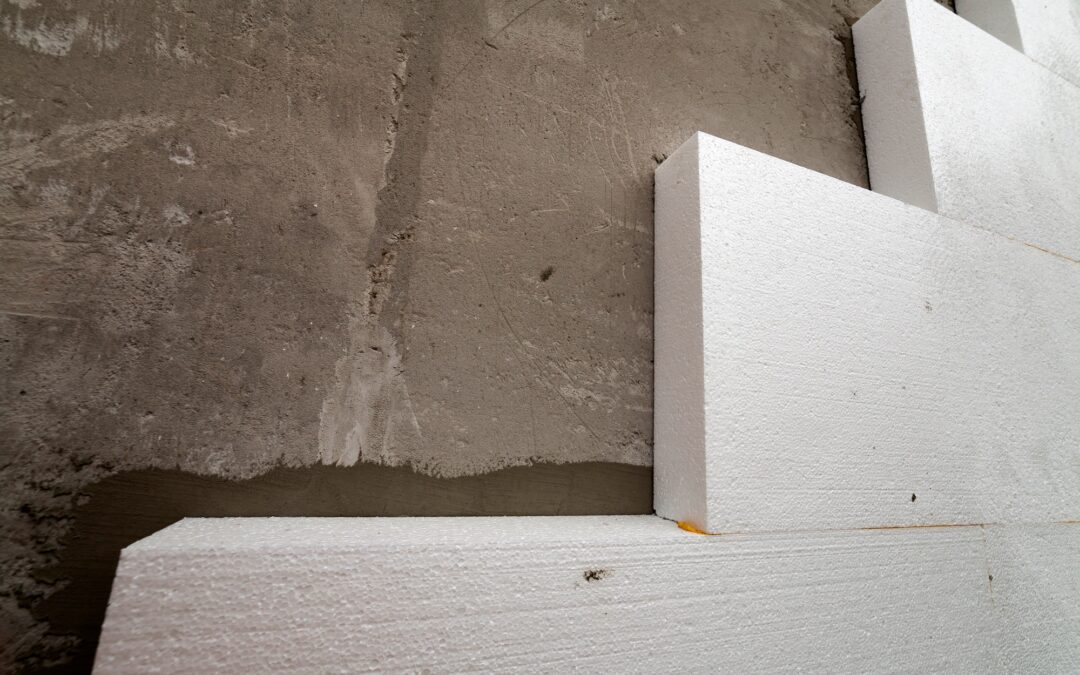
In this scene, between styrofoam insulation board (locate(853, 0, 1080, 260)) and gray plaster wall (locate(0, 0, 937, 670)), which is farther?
styrofoam insulation board (locate(853, 0, 1080, 260))

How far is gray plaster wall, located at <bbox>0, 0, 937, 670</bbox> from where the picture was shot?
0.86 meters

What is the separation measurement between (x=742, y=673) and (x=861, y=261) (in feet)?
3.24

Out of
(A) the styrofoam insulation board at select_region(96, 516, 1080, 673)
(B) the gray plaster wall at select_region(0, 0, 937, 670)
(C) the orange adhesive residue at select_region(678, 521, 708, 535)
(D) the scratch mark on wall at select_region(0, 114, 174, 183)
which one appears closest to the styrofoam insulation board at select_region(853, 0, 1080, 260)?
(B) the gray plaster wall at select_region(0, 0, 937, 670)

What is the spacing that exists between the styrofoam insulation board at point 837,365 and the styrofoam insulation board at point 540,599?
0.31 ft

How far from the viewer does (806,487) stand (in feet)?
3.61

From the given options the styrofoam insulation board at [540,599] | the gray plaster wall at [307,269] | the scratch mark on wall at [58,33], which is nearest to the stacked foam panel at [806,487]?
the styrofoam insulation board at [540,599]

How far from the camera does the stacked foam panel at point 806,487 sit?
775 mm

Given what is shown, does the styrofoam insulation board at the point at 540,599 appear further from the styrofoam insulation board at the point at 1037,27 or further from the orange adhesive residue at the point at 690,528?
the styrofoam insulation board at the point at 1037,27

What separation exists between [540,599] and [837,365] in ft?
2.81

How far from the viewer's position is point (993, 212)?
1578mm

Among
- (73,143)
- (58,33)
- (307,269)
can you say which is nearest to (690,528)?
(307,269)

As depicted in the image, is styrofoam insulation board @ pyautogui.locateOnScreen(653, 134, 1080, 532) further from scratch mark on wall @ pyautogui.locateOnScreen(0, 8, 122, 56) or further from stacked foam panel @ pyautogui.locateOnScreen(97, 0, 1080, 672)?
scratch mark on wall @ pyautogui.locateOnScreen(0, 8, 122, 56)

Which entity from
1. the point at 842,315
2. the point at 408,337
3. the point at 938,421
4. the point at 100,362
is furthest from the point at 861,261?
the point at 100,362

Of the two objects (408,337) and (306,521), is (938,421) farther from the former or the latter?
(306,521)
